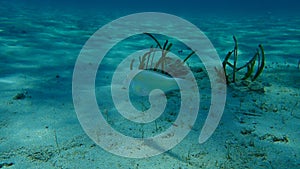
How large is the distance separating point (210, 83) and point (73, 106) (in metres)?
2.39

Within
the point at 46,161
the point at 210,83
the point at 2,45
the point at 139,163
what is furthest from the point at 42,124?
the point at 2,45

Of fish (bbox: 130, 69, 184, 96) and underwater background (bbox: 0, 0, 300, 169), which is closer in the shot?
underwater background (bbox: 0, 0, 300, 169)

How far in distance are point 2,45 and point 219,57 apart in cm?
617

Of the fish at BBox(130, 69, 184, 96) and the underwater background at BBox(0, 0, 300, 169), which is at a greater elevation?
the fish at BBox(130, 69, 184, 96)

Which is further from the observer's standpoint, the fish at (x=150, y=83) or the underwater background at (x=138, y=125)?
the fish at (x=150, y=83)

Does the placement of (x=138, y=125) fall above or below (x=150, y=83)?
below

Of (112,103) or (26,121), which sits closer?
(26,121)

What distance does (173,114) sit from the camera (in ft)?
11.1

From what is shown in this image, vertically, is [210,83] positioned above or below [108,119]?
above

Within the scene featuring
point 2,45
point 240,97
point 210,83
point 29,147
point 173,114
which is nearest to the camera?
point 29,147

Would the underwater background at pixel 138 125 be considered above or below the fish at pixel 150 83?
below

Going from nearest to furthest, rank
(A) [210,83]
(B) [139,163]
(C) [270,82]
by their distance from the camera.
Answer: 1. (B) [139,163]
2. (A) [210,83]
3. (C) [270,82]

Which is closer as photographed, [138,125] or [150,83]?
[138,125]

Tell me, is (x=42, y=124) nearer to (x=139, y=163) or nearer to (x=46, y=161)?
(x=46, y=161)
